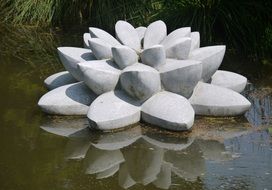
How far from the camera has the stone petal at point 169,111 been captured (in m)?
5.46

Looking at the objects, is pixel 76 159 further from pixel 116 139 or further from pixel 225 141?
pixel 225 141

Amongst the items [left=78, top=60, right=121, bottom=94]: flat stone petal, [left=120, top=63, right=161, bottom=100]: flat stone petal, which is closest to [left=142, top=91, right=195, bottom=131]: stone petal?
[left=120, top=63, right=161, bottom=100]: flat stone petal

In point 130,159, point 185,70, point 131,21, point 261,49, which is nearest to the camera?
point 130,159

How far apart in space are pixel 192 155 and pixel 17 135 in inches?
68.8

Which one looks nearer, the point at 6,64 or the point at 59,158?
the point at 59,158

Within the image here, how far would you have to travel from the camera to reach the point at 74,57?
6.14 meters

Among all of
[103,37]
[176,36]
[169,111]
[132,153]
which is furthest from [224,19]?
[132,153]

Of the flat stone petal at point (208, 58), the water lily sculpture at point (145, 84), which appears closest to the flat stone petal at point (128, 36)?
the water lily sculpture at point (145, 84)

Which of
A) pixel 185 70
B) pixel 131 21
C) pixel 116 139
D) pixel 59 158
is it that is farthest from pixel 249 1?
pixel 59 158

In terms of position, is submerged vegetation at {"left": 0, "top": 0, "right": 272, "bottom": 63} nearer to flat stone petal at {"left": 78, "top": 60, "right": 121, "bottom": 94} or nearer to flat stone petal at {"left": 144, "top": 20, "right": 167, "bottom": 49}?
flat stone petal at {"left": 144, "top": 20, "right": 167, "bottom": 49}

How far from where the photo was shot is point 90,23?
1051 cm

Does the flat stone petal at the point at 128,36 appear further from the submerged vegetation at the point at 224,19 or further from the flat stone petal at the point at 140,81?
the submerged vegetation at the point at 224,19

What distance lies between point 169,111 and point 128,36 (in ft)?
3.63

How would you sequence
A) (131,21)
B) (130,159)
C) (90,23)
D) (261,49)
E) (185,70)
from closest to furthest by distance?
1. (130,159)
2. (185,70)
3. (261,49)
4. (131,21)
5. (90,23)
